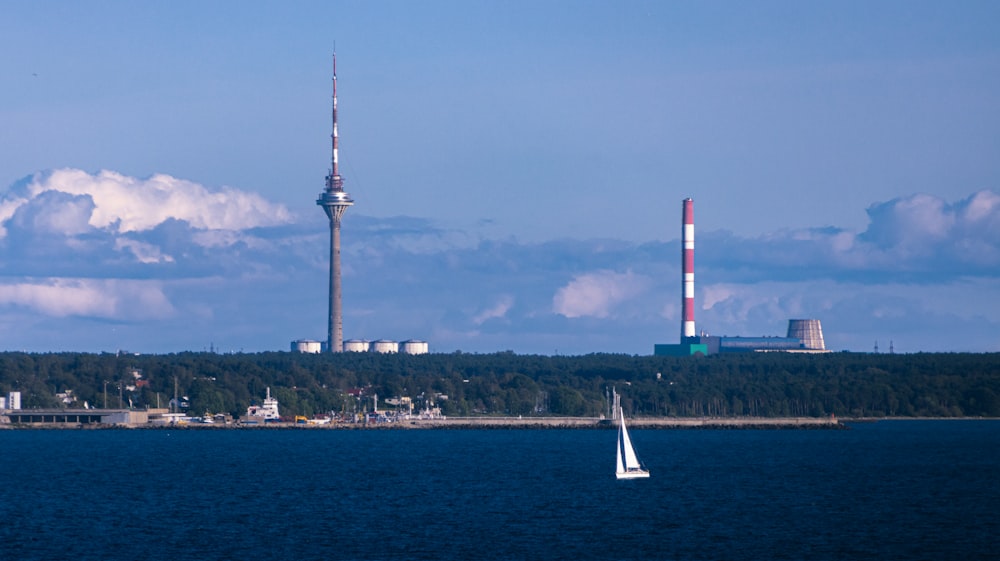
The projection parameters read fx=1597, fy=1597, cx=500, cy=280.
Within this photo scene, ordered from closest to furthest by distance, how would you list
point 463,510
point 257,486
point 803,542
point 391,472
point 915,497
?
point 803,542 < point 463,510 < point 915,497 < point 257,486 < point 391,472

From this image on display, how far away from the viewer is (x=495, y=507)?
356ft

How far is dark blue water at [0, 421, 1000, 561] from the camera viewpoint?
279 feet

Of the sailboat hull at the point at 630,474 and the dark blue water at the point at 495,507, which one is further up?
the sailboat hull at the point at 630,474

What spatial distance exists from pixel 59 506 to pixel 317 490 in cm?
2053

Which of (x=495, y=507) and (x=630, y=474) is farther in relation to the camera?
(x=630, y=474)

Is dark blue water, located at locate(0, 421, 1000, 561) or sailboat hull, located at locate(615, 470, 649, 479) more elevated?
sailboat hull, located at locate(615, 470, 649, 479)

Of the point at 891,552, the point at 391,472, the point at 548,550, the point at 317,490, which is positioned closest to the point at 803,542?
the point at 891,552

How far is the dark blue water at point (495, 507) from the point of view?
85062mm

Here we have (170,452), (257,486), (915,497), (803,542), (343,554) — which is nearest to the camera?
(343,554)

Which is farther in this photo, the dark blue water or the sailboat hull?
the sailboat hull

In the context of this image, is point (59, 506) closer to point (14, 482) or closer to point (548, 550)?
point (14, 482)

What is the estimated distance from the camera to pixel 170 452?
18475 cm

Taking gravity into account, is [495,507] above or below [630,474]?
below

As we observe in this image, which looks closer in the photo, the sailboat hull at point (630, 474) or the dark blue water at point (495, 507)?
the dark blue water at point (495, 507)
